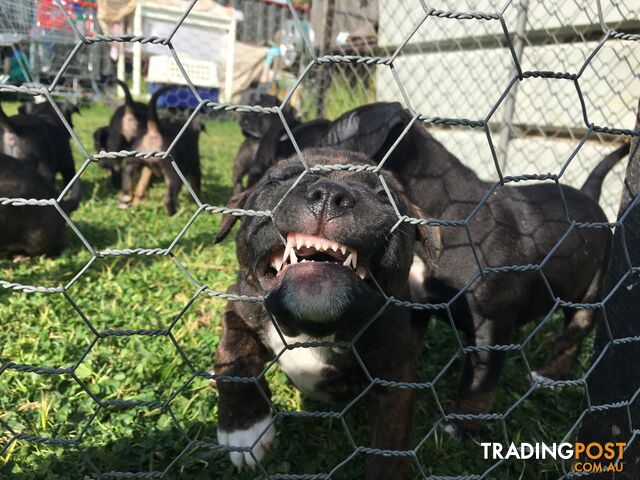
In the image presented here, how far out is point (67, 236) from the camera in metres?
4.06

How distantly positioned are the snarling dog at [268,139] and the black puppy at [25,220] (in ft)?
4.16

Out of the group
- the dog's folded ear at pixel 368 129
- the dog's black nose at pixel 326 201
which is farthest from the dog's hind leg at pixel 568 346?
the dog's black nose at pixel 326 201

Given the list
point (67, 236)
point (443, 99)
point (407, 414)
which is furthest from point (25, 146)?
point (407, 414)

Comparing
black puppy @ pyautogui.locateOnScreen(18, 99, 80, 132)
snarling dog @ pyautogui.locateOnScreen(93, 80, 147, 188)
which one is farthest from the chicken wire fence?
black puppy @ pyautogui.locateOnScreen(18, 99, 80, 132)

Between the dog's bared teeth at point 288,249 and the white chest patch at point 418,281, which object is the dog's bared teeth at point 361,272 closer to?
the dog's bared teeth at point 288,249

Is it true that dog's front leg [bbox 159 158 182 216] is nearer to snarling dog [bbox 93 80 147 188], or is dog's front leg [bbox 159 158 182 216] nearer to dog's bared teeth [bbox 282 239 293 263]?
snarling dog [bbox 93 80 147 188]

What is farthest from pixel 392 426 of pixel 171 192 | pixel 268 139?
pixel 171 192

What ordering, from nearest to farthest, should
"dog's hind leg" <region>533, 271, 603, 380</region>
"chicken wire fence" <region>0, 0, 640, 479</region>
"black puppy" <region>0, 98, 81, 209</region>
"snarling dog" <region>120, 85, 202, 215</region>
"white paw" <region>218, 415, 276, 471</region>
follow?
1. "chicken wire fence" <region>0, 0, 640, 479</region>
2. "white paw" <region>218, 415, 276, 471</region>
3. "dog's hind leg" <region>533, 271, 603, 380</region>
4. "black puppy" <region>0, 98, 81, 209</region>
5. "snarling dog" <region>120, 85, 202, 215</region>

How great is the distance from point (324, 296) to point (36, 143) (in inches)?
172

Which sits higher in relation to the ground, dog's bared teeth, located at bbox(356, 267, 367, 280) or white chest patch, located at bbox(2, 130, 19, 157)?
dog's bared teeth, located at bbox(356, 267, 367, 280)

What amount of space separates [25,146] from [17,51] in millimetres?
2978

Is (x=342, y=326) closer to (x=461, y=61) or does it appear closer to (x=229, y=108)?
(x=229, y=108)

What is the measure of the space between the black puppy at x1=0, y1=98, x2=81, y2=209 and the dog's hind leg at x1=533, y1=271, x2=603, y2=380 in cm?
346

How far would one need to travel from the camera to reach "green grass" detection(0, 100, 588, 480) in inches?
77.9
